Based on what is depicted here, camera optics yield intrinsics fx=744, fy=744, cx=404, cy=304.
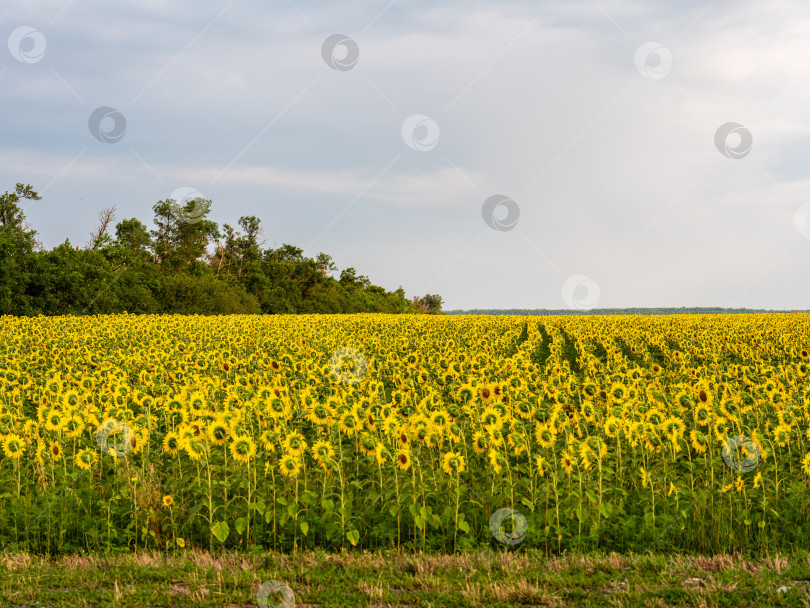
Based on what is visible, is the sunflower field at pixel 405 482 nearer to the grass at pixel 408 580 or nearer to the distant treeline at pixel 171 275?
the grass at pixel 408 580

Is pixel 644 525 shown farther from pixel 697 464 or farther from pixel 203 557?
pixel 203 557

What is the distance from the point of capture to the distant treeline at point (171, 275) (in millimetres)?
49312

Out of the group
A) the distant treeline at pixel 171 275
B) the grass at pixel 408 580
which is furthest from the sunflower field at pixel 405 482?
the distant treeline at pixel 171 275

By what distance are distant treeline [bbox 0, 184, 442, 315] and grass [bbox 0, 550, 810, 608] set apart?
152 ft

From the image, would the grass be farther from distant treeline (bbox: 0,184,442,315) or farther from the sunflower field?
distant treeline (bbox: 0,184,442,315)

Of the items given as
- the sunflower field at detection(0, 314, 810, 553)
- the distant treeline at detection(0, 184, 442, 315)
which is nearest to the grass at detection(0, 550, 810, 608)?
the sunflower field at detection(0, 314, 810, 553)

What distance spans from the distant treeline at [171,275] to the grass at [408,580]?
46.5 m

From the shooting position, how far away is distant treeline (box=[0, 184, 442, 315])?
49312 millimetres

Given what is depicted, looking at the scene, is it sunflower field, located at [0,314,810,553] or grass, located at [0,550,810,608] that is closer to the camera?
grass, located at [0,550,810,608]

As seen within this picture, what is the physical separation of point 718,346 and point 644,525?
815 inches

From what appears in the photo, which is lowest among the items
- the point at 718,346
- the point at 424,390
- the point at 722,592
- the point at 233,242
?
the point at 722,592

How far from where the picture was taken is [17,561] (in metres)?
6.32

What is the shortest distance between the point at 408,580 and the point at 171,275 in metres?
69.9

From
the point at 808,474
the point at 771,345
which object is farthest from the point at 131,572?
the point at 771,345
